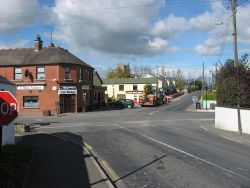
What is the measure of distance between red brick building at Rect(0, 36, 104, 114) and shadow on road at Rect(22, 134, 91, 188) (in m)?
34.8

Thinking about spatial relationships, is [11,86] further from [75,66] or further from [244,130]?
[75,66]

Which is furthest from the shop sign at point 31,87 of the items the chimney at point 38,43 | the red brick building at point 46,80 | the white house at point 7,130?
the white house at point 7,130

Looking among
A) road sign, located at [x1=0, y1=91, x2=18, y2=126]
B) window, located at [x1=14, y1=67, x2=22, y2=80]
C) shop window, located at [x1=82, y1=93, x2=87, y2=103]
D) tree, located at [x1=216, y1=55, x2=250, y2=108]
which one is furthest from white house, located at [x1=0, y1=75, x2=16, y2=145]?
shop window, located at [x1=82, y1=93, x2=87, y2=103]

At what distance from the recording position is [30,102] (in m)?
54.8

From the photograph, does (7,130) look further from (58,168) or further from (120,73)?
(120,73)

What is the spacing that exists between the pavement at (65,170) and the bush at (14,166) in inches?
10.0

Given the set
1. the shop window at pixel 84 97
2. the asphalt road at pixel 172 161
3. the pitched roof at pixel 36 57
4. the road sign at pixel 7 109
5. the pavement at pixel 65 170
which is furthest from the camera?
the shop window at pixel 84 97

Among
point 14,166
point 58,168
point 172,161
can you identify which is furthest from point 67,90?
point 14,166

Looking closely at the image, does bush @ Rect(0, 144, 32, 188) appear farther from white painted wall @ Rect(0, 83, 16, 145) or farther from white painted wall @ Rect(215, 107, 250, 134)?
white painted wall @ Rect(215, 107, 250, 134)

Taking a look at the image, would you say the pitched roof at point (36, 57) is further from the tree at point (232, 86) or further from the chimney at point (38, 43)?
the tree at point (232, 86)

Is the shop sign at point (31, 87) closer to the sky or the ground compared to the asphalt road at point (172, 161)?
closer to the sky

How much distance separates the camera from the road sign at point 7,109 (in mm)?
6324

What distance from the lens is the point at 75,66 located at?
5566 cm

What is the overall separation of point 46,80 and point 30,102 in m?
3.61
